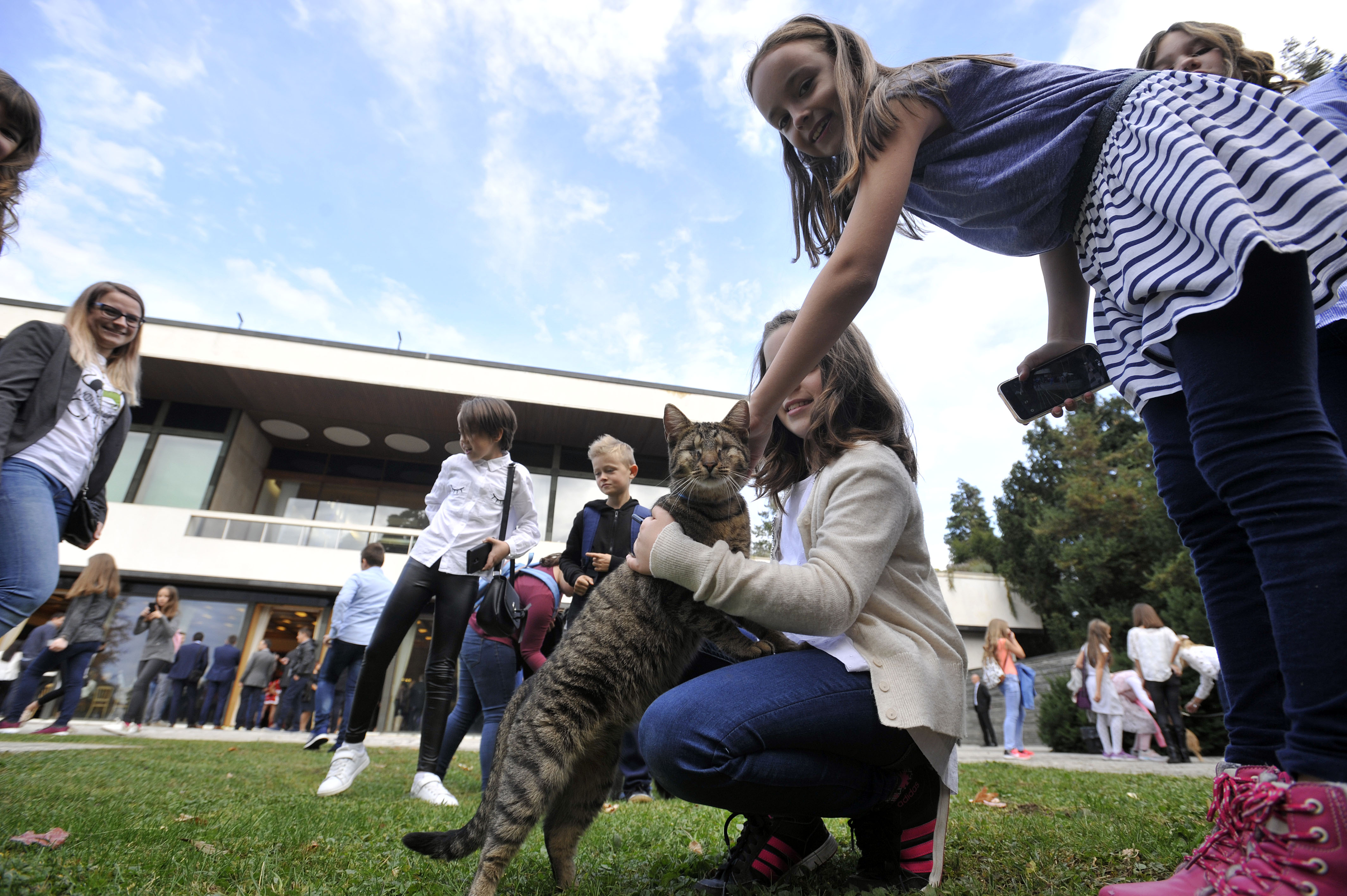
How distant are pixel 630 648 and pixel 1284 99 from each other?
238cm

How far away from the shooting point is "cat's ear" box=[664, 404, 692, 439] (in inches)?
120

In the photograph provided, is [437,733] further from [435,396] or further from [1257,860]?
[435,396]

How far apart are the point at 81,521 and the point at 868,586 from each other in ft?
13.6

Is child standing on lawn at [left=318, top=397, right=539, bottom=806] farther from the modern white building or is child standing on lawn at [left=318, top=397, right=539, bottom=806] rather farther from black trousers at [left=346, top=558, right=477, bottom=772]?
the modern white building

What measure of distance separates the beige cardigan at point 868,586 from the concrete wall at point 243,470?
22.1 meters

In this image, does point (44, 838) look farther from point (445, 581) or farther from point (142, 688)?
point (142, 688)

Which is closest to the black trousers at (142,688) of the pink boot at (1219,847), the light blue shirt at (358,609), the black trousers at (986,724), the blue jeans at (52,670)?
the blue jeans at (52,670)

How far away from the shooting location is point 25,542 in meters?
2.99

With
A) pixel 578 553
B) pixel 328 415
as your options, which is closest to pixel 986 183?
pixel 578 553

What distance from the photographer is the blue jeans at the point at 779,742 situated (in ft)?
5.97

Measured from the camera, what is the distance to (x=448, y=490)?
16.7 ft

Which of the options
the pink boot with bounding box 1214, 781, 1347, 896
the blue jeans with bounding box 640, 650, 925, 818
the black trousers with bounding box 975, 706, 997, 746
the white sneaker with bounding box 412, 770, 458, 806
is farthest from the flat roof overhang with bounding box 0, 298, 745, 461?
the pink boot with bounding box 1214, 781, 1347, 896

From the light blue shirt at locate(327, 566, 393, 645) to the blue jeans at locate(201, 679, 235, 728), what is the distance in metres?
8.67

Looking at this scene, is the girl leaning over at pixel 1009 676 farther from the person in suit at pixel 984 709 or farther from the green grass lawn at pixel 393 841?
the green grass lawn at pixel 393 841
